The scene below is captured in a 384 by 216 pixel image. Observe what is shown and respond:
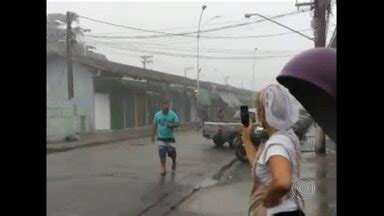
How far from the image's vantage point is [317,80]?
260cm

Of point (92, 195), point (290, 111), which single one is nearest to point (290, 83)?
point (290, 111)

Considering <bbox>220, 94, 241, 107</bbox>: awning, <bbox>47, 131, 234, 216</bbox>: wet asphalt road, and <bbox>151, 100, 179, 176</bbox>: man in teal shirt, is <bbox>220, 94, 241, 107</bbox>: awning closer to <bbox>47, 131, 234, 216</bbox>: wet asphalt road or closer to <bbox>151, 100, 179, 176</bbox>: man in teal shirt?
<bbox>47, 131, 234, 216</bbox>: wet asphalt road

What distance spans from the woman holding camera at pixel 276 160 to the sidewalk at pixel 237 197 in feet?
10.4

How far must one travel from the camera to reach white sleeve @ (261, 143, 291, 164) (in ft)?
9.78

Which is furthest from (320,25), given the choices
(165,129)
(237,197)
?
(237,197)

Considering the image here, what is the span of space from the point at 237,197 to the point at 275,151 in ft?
22.4

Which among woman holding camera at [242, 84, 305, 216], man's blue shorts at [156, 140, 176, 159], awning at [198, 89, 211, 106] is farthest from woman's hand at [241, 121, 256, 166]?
awning at [198, 89, 211, 106]

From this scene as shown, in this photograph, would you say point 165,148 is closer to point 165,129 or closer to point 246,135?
point 165,129

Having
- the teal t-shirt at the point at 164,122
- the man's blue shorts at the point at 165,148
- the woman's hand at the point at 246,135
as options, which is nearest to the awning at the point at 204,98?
the man's blue shorts at the point at 165,148

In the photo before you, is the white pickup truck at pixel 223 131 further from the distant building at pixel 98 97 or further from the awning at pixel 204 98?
the awning at pixel 204 98

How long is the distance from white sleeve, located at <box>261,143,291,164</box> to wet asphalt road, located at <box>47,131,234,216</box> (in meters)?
5.37

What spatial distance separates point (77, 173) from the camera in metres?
13.3
